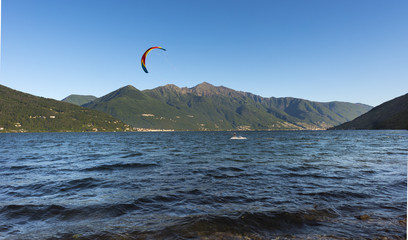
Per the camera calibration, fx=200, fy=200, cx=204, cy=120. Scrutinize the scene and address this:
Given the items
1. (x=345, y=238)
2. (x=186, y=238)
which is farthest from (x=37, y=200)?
(x=345, y=238)

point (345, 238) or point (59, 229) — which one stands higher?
point (345, 238)

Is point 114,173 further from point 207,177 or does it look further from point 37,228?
point 37,228

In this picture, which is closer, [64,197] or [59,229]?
[59,229]

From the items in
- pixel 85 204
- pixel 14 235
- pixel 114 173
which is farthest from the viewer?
pixel 114 173

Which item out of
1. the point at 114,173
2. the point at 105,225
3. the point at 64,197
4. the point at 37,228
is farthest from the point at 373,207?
the point at 114,173

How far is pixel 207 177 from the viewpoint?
18984mm

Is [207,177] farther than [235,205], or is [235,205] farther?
[207,177]

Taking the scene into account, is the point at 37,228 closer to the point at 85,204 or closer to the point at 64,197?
the point at 85,204

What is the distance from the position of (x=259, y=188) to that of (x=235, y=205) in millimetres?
4201

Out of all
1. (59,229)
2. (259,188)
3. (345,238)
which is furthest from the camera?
(259,188)

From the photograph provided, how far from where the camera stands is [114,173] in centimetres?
2156

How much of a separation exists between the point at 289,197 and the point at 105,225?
10.6 m

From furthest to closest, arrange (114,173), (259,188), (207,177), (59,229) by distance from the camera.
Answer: (114,173)
(207,177)
(259,188)
(59,229)

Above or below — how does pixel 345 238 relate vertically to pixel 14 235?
above
